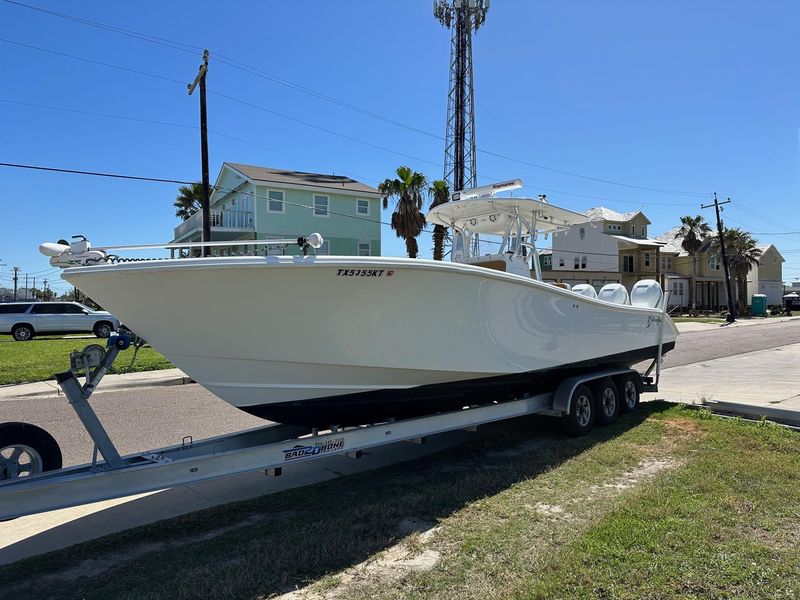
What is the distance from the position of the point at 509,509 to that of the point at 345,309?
1973mm

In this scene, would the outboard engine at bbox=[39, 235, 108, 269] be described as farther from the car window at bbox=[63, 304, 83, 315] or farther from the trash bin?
the trash bin

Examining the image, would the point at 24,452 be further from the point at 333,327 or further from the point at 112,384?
the point at 112,384

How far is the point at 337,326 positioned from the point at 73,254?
1920 millimetres

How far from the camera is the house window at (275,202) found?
1013 inches

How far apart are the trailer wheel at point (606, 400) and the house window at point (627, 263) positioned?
135 ft

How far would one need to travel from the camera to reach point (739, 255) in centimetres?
4819

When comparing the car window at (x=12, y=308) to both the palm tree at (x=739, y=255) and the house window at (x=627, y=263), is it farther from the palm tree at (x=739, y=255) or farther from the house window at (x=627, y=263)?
the palm tree at (x=739, y=255)

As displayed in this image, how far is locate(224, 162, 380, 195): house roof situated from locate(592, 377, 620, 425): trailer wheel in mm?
21320

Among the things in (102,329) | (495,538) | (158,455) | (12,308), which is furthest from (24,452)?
(12,308)

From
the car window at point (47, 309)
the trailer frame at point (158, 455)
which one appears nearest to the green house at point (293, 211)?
the car window at point (47, 309)

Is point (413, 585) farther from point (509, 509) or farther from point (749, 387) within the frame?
point (749, 387)

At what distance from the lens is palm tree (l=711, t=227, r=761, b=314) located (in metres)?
47.9

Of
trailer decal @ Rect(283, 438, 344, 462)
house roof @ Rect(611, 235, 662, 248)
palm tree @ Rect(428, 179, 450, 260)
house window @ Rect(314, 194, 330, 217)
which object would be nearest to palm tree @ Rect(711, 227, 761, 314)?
house roof @ Rect(611, 235, 662, 248)

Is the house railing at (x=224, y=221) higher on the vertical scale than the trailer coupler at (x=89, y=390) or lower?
higher
